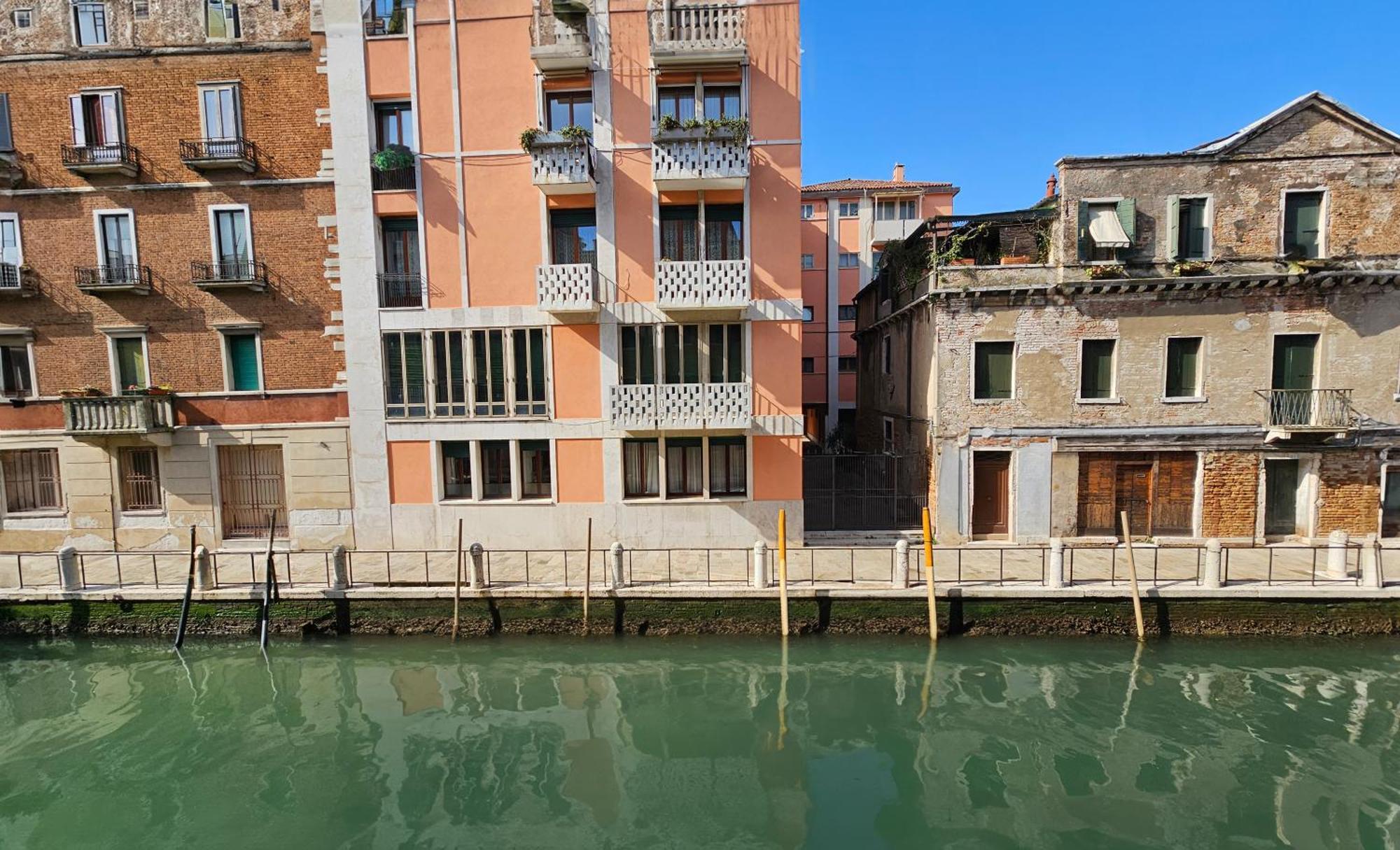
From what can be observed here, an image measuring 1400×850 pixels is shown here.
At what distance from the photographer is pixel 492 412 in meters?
15.2

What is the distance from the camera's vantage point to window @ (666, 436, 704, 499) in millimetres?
15312

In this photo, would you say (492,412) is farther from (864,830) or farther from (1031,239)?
(1031,239)

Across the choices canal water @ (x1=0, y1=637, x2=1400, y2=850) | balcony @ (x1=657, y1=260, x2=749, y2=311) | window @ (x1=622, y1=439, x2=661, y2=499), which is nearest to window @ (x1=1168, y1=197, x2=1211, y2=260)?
canal water @ (x1=0, y1=637, x2=1400, y2=850)

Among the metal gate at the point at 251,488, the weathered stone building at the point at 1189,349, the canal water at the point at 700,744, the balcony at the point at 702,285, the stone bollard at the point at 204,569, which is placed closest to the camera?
the canal water at the point at 700,744

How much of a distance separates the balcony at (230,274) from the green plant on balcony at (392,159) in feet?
13.0

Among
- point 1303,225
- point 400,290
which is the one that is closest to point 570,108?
point 400,290

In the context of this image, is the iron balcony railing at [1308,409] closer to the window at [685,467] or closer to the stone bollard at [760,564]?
the stone bollard at [760,564]

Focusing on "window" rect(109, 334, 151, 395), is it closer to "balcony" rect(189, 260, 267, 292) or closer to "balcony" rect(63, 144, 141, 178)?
"balcony" rect(189, 260, 267, 292)

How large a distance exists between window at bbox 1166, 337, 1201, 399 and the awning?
2826 millimetres

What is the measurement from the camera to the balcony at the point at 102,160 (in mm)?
14672

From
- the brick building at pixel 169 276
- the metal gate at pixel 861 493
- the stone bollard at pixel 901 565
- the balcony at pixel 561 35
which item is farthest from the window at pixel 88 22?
the stone bollard at pixel 901 565

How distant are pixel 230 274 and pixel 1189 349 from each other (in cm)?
2396

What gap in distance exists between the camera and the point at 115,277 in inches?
599

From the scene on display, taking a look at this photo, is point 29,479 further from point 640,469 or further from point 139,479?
point 640,469
